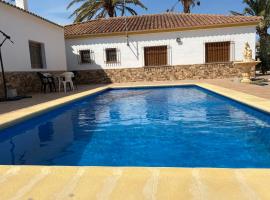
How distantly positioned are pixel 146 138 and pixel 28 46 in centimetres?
986

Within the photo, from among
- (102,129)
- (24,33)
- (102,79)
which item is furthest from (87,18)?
(102,129)

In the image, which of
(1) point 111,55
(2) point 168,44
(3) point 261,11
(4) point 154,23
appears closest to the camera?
(2) point 168,44

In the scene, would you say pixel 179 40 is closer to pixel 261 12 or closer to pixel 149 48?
pixel 149 48

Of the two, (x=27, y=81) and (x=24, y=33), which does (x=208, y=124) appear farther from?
(x=24, y=33)

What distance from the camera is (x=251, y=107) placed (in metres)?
5.87

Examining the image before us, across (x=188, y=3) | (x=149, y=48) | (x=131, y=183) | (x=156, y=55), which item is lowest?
(x=131, y=183)

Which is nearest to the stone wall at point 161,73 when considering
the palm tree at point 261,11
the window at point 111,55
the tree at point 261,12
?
the window at point 111,55

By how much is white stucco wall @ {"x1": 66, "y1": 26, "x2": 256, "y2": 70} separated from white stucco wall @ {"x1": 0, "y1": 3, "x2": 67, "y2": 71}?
7.85 feet

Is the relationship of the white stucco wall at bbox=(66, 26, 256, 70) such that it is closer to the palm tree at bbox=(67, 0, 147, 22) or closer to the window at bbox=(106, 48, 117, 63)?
the window at bbox=(106, 48, 117, 63)

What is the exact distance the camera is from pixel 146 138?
178 inches

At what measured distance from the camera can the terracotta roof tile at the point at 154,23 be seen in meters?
15.6

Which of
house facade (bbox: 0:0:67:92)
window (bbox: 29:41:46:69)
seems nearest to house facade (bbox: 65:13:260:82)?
house facade (bbox: 0:0:67:92)

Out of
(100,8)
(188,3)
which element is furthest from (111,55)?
(188,3)

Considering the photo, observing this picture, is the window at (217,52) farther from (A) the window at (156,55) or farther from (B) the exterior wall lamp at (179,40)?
(A) the window at (156,55)
